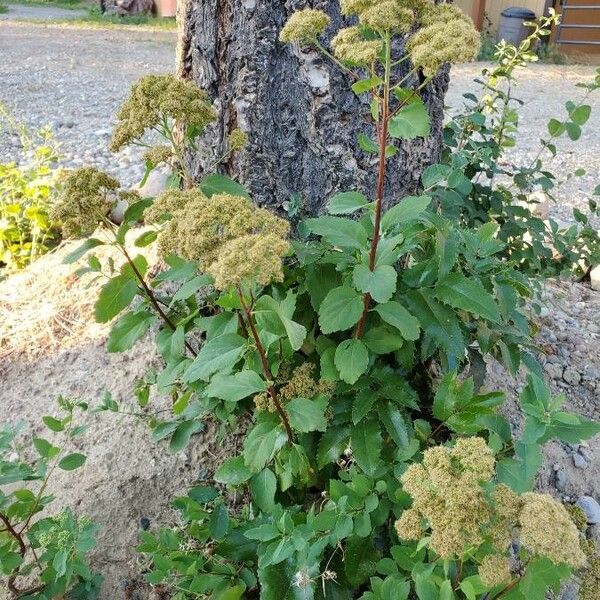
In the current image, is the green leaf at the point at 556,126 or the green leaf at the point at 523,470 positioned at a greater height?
the green leaf at the point at 556,126

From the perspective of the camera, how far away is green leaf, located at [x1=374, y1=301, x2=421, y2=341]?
4.24 ft

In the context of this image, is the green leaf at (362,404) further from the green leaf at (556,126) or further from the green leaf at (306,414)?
the green leaf at (556,126)

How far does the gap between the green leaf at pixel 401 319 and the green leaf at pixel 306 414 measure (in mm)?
223

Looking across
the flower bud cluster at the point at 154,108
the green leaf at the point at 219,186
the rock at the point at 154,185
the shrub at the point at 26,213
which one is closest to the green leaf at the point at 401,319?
the green leaf at the point at 219,186

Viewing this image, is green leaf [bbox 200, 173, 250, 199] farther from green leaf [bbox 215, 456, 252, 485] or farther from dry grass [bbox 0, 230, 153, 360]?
dry grass [bbox 0, 230, 153, 360]

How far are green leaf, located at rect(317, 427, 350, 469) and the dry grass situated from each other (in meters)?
1.13

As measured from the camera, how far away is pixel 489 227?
1.57 m

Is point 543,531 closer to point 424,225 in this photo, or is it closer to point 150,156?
point 424,225

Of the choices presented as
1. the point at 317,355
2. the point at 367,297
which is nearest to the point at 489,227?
the point at 367,297

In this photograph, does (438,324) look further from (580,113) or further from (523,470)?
(580,113)

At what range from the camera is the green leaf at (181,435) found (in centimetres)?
163

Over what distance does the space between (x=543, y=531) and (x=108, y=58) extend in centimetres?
1014

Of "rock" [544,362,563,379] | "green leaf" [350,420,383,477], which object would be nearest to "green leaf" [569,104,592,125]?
"rock" [544,362,563,379]

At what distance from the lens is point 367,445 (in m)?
1.41
